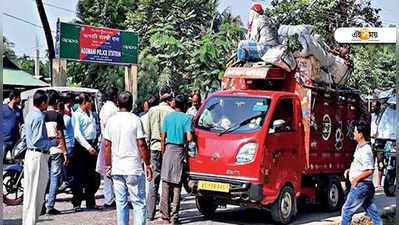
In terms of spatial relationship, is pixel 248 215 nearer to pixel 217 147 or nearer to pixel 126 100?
pixel 217 147

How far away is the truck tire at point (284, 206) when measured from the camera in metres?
8.24

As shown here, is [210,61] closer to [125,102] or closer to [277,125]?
[277,125]

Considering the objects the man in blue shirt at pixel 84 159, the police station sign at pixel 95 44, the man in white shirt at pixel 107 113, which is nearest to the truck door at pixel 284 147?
the man in white shirt at pixel 107 113

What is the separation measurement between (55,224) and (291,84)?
13.3 feet

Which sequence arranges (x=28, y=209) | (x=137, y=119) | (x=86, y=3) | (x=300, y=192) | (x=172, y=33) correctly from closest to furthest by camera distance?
(x=137, y=119) < (x=28, y=209) < (x=300, y=192) < (x=172, y=33) < (x=86, y=3)

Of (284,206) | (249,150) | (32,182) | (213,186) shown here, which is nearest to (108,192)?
(213,186)

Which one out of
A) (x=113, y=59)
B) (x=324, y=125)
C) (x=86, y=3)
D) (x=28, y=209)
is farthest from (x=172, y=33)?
(x=28, y=209)

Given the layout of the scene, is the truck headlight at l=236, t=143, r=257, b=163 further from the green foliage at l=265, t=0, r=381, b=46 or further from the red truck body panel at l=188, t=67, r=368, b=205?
the green foliage at l=265, t=0, r=381, b=46

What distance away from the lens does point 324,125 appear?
956 cm

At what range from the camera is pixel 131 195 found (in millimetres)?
6844

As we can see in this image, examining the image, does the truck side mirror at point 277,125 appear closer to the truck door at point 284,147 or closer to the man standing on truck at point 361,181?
the truck door at point 284,147

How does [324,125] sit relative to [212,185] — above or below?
above

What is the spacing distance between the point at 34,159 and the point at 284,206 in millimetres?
3500

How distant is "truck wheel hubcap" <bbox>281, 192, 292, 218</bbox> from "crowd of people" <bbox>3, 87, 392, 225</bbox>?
922 mm
